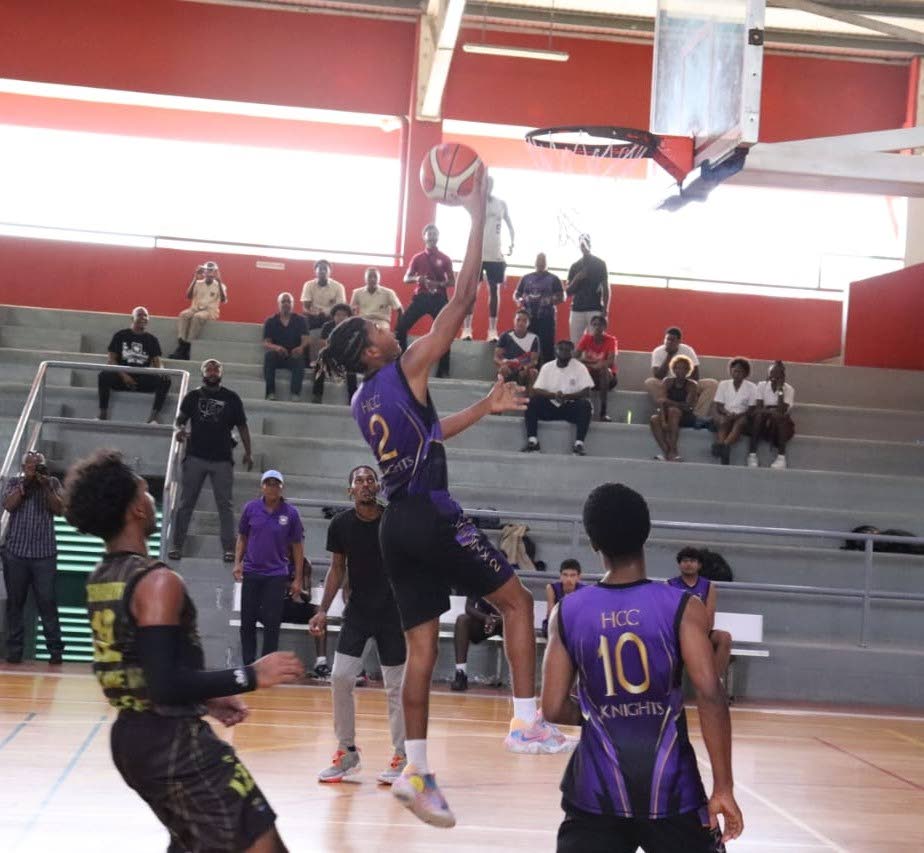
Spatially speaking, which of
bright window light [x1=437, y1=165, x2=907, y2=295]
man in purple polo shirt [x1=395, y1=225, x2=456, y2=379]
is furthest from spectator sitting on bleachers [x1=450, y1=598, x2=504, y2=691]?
bright window light [x1=437, y1=165, x2=907, y2=295]

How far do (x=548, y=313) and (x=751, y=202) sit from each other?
7.69m

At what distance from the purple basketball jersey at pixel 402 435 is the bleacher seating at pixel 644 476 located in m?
8.36

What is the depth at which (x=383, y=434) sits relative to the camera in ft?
18.6

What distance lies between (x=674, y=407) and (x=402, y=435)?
11776 mm

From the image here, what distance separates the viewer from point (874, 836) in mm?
7699

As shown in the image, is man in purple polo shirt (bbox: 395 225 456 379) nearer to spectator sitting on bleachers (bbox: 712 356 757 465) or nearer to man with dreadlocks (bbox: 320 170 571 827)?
spectator sitting on bleachers (bbox: 712 356 757 465)

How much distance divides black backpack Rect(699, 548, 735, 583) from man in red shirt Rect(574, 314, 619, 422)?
3575 mm

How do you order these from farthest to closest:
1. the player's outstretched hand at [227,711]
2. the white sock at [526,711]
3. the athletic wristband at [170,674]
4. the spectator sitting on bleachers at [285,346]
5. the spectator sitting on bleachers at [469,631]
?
the spectator sitting on bleachers at [285,346]
the spectator sitting on bleachers at [469,631]
the white sock at [526,711]
the player's outstretched hand at [227,711]
the athletic wristband at [170,674]

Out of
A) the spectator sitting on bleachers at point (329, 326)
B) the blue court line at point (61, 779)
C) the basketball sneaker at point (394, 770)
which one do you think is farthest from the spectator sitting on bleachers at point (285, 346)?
the basketball sneaker at point (394, 770)

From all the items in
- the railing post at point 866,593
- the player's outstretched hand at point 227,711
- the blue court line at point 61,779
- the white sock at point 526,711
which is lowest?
the blue court line at point 61,779

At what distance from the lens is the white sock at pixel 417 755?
18.6ft

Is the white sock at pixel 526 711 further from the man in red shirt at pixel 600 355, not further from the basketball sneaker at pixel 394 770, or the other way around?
the man in red shirt at pixel 600 355

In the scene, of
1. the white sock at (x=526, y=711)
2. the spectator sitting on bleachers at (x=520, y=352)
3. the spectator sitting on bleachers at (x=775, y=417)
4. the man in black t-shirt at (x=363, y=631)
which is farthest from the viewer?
the spectator sitting on bleachers at (x=775, y=417)

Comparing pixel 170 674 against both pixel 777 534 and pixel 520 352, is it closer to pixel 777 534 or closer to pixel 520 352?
pixel 777 534
